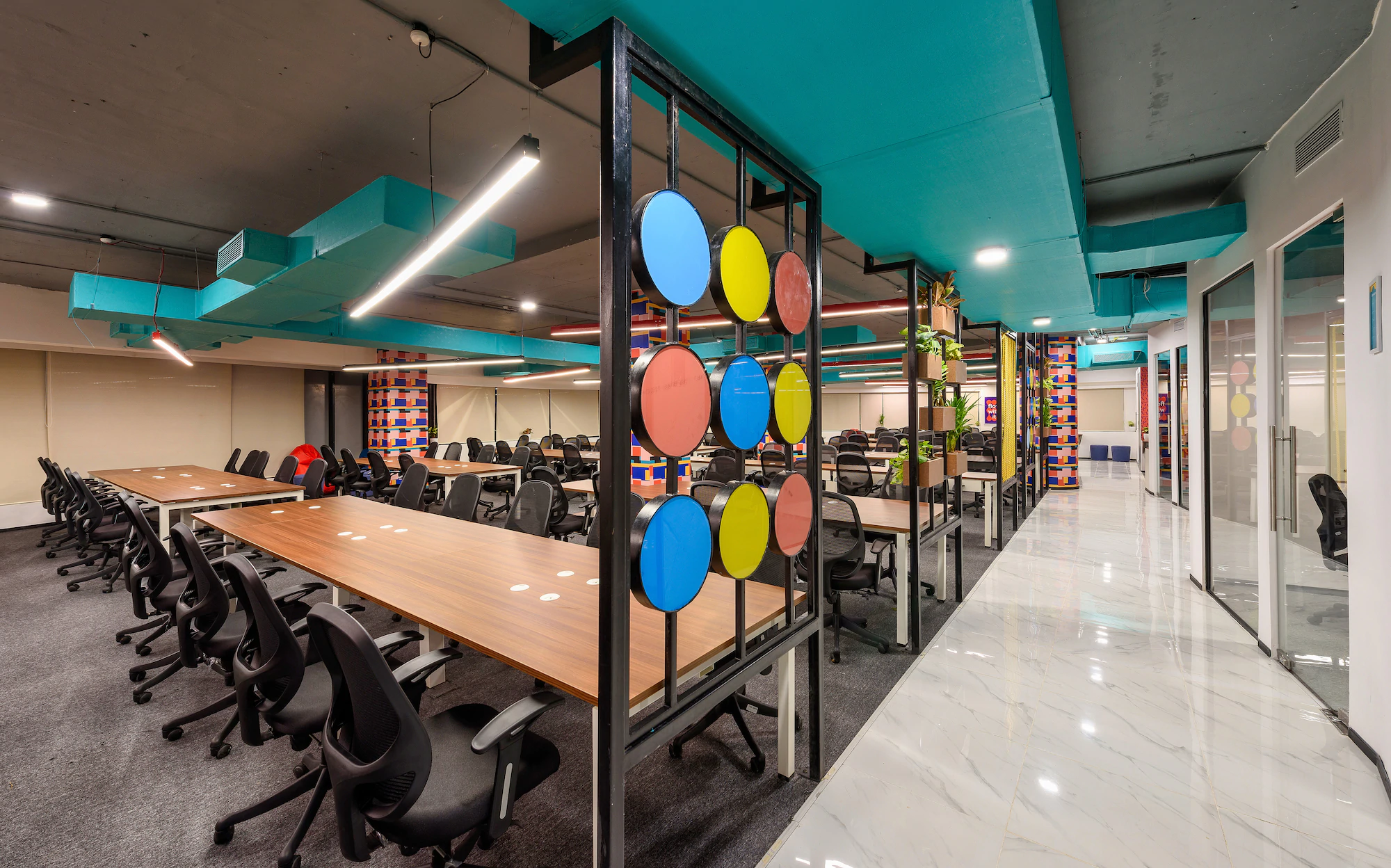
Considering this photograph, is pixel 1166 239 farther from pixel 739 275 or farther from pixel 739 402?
pixel 739 402

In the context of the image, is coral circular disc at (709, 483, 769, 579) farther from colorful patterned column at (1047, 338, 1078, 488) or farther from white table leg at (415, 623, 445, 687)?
colorful patterned column at (1047, 338, 1078, 488)

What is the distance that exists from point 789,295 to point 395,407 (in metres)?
10.2

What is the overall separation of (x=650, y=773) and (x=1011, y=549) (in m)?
4.95

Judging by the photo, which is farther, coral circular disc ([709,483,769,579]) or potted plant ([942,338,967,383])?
potted plant ([942,338,967,383])

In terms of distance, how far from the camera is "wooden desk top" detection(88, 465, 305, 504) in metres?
4.50

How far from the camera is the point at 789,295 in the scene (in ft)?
5.87

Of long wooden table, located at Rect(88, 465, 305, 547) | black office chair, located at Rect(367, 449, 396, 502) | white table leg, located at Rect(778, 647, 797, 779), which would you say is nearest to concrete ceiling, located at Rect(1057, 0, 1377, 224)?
white table leg, located at Rect(778, 647, 797, 779)

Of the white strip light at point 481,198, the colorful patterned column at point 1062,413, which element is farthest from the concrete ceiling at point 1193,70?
the colorful patterned column at point 1062,413

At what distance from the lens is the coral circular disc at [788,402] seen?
1.69 metres

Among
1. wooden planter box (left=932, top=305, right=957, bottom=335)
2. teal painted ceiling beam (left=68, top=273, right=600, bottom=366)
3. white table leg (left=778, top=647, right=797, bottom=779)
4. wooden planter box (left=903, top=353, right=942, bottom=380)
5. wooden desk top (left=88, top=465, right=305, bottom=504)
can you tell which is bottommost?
white table leg (left=778, top=647, right=797, bottom=779)

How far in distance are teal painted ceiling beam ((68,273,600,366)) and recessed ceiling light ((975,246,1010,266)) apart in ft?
20.9

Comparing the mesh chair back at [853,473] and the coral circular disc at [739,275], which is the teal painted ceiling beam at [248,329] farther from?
the coral circular disc at [739,275]

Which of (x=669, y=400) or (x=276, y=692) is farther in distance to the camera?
(x=276, y=692)

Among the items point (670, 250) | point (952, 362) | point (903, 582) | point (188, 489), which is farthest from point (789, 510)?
point (188, 489)
